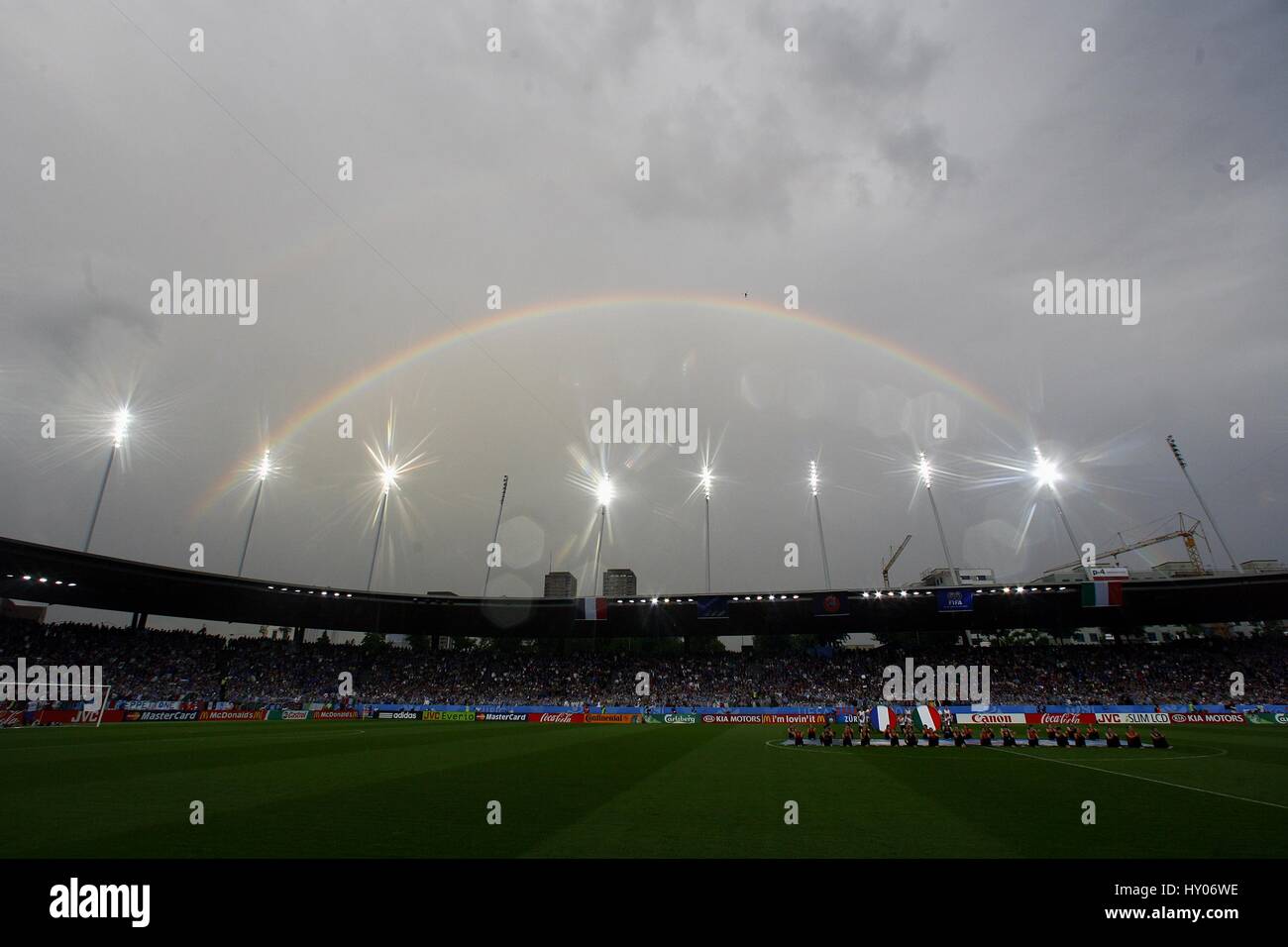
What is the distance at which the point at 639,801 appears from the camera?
1399cm

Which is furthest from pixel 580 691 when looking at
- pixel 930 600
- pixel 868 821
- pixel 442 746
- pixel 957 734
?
pixel 868 821

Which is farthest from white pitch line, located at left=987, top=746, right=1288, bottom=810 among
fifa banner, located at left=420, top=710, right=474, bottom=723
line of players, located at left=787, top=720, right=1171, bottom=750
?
fifa banner, located at left=420, top=710, right=474, bottom=723

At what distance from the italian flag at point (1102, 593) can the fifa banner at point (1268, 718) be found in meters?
11.1

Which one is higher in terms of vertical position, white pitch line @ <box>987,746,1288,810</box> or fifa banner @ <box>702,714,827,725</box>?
white pitch line @ <box>987,746,1288,810</box>

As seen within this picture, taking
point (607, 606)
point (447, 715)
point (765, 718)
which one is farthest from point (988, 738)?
point (447, 715)

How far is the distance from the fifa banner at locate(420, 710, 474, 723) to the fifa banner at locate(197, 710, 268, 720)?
1183cm

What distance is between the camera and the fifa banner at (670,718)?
51875mm

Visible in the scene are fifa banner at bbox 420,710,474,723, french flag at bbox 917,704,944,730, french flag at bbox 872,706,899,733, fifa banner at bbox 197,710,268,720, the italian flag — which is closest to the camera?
french flag at bbox 872,706,899,733

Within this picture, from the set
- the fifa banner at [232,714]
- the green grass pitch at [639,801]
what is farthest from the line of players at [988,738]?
the fifa banner at [232,714]

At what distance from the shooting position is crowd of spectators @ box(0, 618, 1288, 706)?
172 feet

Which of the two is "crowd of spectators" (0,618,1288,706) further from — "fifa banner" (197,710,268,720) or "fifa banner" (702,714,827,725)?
"fifa banner" (702,714,827,725)

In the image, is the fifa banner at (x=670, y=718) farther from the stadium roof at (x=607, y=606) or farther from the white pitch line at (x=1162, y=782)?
the white pitch line at (x=1162, y=782)

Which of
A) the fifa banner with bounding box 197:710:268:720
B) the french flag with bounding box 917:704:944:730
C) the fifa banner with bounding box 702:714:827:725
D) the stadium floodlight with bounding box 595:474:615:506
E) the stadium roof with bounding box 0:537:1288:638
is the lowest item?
the fifa banner with bounding box 702:714:827:725
